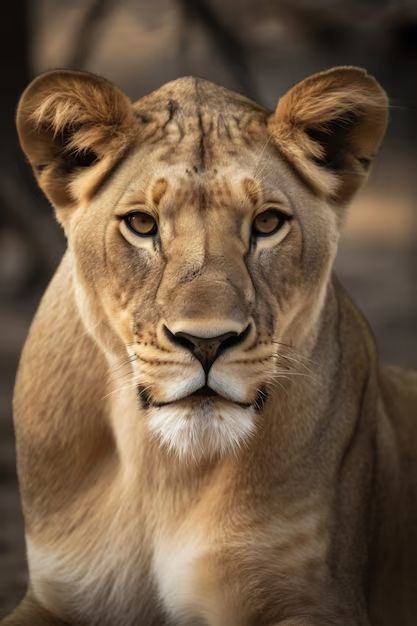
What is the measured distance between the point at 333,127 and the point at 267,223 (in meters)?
0.28

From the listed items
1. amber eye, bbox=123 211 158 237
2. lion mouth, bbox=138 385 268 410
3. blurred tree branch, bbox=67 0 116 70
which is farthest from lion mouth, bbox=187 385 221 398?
blurred tree branch, bbox=67 0 116 70

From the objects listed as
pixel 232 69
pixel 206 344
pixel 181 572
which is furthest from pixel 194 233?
pixel 232 69

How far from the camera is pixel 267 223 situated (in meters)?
2.39

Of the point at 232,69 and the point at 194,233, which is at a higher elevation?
the point at 232,69

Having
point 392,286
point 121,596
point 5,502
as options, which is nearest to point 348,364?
point 121,596

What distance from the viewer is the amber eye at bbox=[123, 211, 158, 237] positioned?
7.77ft

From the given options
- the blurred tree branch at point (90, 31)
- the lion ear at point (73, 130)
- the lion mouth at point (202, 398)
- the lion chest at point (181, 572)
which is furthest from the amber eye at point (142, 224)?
the blurred tree branch at point (90, 31)

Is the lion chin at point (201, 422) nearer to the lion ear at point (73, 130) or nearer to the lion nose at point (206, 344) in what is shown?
the lion nose at point (206, 344)

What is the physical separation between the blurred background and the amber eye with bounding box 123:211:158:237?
1973 mm

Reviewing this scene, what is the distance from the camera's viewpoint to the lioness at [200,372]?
2.30 m

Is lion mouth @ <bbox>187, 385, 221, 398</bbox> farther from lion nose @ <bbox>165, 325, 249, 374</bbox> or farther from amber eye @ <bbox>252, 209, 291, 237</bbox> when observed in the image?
amber eye @ <bbox>252, 209, 291, 237</bbox>

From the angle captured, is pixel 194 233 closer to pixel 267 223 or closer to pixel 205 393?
pixel 267 223

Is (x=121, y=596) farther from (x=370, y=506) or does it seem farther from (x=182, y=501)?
(x=370, y=506)

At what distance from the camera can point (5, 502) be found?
3.88 meters
